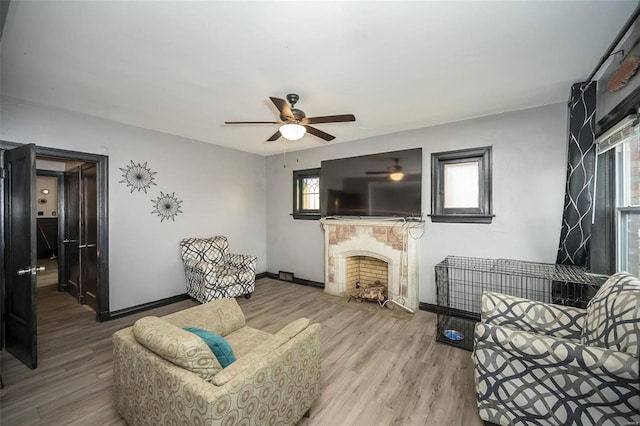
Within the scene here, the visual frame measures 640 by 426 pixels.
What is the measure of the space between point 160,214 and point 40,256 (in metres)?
5.98

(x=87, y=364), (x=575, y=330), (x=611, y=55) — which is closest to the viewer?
(x=575, y=330)

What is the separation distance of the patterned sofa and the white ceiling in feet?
6.25

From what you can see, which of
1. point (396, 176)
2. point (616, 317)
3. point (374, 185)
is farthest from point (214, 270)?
point (616, 317)

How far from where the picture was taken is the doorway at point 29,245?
235 centimetres

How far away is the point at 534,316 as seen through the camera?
1.93 m

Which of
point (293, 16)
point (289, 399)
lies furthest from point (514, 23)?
point (289, 399)

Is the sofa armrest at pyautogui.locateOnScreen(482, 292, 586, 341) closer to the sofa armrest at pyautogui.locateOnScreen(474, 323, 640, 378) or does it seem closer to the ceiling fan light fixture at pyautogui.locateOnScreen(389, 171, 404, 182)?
the sofa armrest at pyautogui.locateOnScreen(474, 323, 640, 378)

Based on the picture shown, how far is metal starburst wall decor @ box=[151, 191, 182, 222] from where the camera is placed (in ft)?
A: 12.5

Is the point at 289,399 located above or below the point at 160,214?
below

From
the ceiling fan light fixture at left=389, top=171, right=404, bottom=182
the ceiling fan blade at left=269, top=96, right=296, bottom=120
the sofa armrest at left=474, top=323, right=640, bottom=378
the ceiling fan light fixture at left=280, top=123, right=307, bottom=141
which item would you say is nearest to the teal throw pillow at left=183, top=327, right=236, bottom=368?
the sofa armrest at left=474, top=323, right=640, bottom=378

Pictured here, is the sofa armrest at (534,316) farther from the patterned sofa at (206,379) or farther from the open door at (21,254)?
the open door at (21,254)

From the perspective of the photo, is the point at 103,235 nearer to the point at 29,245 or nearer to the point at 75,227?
the point at 29,245

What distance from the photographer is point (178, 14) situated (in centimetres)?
156

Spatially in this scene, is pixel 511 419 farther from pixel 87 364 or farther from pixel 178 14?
pixel 87 364
